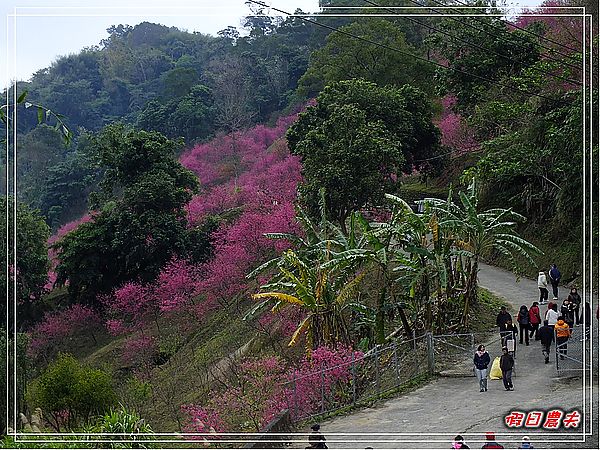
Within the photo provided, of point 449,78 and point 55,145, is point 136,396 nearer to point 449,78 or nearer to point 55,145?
point 449,78

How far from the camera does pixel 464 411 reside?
10.3 meters

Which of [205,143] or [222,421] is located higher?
[205,143]

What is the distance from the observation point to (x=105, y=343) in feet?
80.5

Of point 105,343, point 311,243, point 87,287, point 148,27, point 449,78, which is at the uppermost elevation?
point 148,27

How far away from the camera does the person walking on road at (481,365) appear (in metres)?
11.0

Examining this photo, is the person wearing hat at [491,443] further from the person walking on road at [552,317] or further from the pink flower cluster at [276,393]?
the person walking on road at [552,317]

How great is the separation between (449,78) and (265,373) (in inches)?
533

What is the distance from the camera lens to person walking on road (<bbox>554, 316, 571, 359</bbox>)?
11352mm

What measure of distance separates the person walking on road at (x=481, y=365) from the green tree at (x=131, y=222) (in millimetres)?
13798

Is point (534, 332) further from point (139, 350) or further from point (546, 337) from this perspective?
point (139, 350)

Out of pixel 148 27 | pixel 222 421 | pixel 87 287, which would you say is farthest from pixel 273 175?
pixel 148 27

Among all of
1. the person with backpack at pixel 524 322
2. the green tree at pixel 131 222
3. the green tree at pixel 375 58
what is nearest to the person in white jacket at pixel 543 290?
the person with backpack at pixel 524 322

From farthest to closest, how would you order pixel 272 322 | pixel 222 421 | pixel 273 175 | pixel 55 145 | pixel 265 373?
pixel 55 145 → pixel 273 175 → pixel 272 322 → pixel 265 373 → pixel 222 421

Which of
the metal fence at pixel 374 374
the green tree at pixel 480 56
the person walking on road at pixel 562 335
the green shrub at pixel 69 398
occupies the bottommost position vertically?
the green shrub at pixel 69 398
